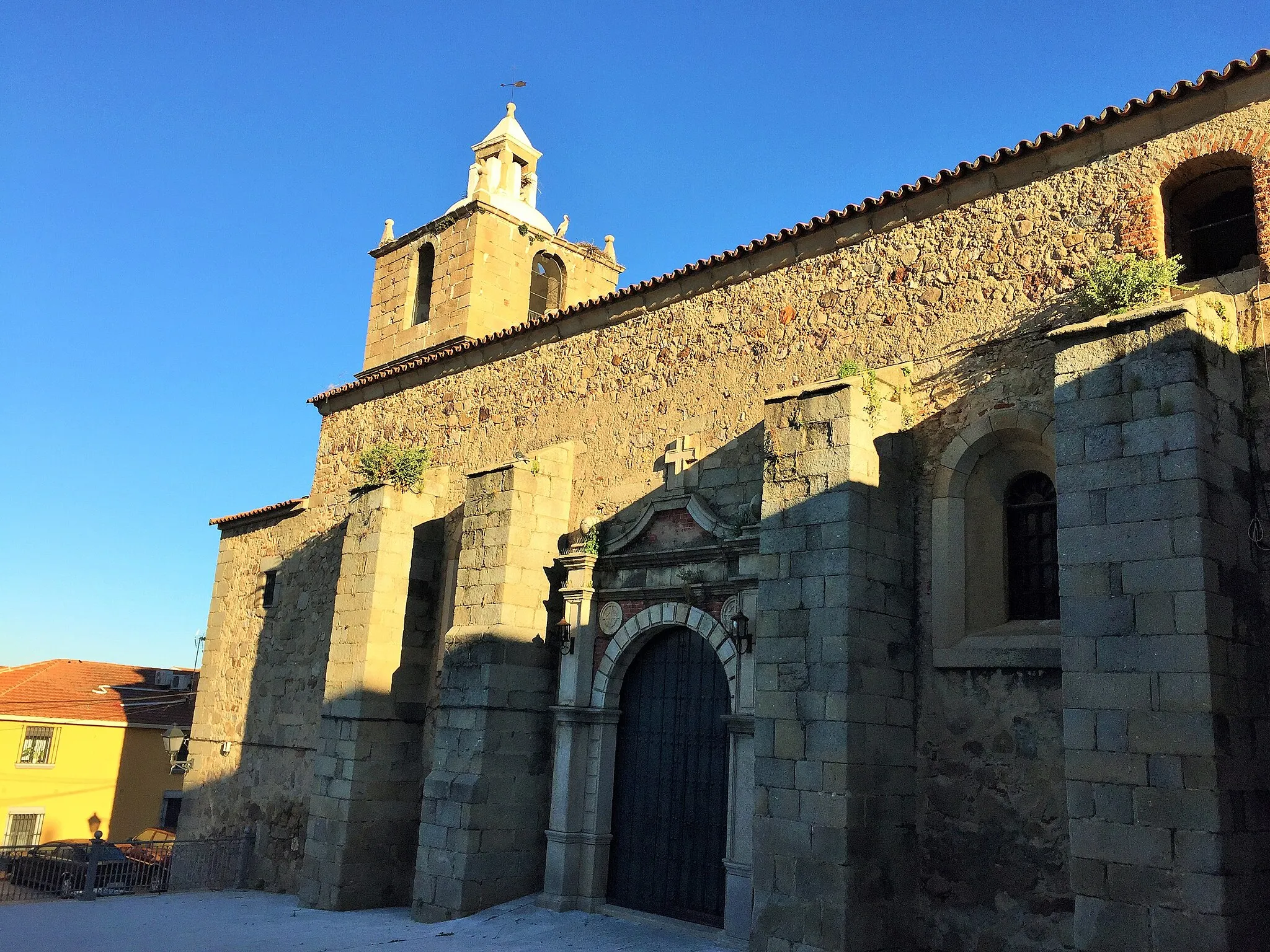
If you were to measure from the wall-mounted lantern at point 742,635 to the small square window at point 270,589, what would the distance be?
9.37m

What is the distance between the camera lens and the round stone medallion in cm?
1095

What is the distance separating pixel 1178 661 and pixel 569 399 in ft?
25.5

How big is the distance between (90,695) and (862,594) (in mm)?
25996

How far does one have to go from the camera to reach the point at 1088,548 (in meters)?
6.71

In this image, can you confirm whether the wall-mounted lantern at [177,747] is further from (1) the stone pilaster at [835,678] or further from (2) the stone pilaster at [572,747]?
(1) the stone pilaster at [835,678]

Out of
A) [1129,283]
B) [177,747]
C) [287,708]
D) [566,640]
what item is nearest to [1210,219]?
[1129,283]

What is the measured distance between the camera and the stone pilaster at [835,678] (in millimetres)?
7625

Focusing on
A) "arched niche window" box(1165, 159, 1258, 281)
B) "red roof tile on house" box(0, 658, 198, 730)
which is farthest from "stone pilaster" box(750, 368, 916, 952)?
"red roof tile on house" box(0, 658, 198, 730)

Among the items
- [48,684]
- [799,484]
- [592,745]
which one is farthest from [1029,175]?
[48,684]

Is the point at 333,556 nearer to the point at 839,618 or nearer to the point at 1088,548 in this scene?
the point at 839,618

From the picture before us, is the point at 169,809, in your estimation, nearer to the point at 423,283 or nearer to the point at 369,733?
the point at 423,283

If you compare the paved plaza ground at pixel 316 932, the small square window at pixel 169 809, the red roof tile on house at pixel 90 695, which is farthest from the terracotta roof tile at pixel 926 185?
the small square window at pixel 169 809

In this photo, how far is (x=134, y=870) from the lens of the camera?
13.9 metres

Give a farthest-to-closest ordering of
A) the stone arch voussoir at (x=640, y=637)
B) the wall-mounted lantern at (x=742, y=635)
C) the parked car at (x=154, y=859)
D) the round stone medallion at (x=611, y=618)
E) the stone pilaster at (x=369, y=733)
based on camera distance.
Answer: the parked car at (x=154, y=859), the stone pilaster at (x=369, y=733), the round stone medallion at (x=611, y=618), the stone arch voussoir at (x=640, y=637), the wall-mounted lantern at (x=742, y=635)
